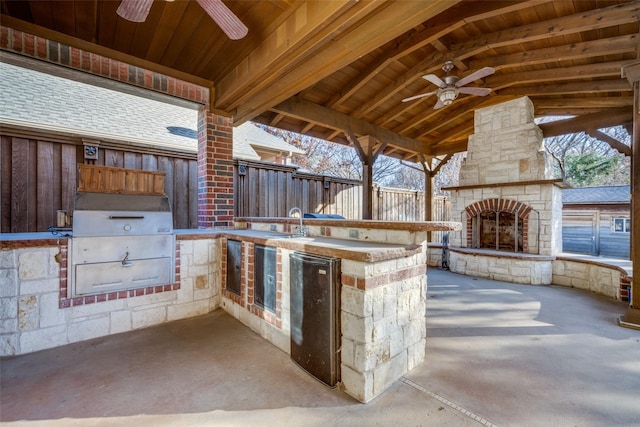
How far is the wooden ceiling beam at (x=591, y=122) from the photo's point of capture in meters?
4.80

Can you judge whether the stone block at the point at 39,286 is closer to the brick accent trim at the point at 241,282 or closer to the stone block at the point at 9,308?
the stone block at the point at 9,308

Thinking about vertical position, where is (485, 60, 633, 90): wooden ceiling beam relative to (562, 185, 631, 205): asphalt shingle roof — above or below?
above

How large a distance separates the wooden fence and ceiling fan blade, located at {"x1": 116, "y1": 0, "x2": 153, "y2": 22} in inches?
91.7

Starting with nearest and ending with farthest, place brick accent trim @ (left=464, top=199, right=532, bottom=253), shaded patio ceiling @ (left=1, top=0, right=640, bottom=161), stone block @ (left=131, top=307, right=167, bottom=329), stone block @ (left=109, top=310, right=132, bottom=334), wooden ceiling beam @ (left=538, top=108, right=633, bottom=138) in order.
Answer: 1. shaded patio ceiling @ (left=1, top=0, right=640, bottom=161)
2. stone block @ (left=109, top=310, right=132, bottom=334)
3. stone block @ (left=131, top=307, right=167, bottom=329)
4. wooden ceiling beam @ (left=538, top=108, right=633, bottom=138)
5. brick accent trim @ (left=464, top=199, right=532, bottom=253)

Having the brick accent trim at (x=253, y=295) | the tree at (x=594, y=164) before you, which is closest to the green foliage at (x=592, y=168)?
the tree at (x=594, y=164)

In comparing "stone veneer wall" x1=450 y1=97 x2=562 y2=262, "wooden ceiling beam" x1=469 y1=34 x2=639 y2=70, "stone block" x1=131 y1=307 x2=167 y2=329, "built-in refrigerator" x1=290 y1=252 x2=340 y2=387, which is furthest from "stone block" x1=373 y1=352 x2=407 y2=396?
"stone veneer wall" x1=450 y1=97 x2=562 y2=262

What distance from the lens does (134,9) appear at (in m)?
1.86

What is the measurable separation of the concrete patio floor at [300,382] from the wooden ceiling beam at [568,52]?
338 cm

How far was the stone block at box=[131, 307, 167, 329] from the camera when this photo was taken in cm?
276

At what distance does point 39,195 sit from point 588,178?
52.8 feet

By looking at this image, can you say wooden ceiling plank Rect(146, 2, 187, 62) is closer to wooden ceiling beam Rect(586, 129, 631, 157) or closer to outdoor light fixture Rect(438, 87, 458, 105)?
outdoor light fixture Rect(438, 87, 458, 105)

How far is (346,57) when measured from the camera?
2.53m

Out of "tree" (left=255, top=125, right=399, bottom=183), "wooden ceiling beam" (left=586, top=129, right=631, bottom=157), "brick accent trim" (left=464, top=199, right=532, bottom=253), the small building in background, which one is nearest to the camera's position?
"wooden ceiling beam" (left=586, top=129, right=631, bottom=157)

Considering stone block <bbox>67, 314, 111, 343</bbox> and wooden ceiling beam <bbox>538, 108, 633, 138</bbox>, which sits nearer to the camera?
stone block <bbox>67, 314, 111, 343</bbox>
